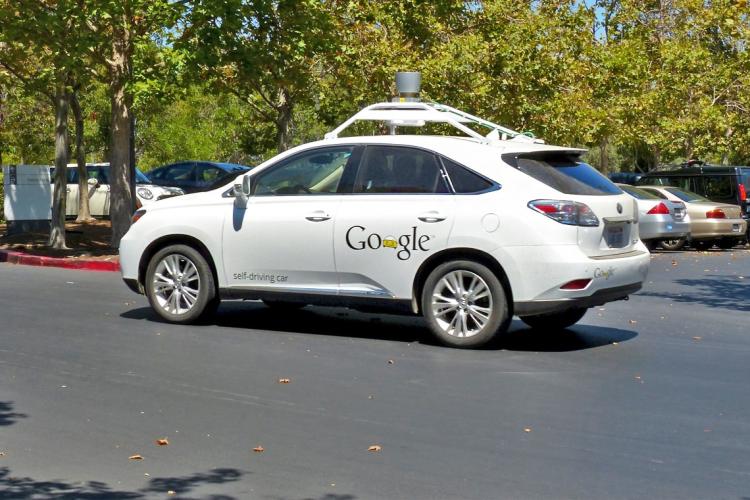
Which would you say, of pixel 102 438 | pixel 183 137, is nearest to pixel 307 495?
pixel 102 438

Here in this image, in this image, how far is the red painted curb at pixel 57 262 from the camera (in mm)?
18641

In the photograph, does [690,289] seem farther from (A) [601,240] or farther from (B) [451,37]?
(B) [451,37]

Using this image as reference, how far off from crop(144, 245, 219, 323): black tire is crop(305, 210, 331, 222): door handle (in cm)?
119

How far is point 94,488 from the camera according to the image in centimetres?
588

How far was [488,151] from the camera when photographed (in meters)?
10.4

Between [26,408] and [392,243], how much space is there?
3744 mm

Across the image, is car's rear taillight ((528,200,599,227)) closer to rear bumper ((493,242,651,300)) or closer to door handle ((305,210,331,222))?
rear bumper ((493,242,651,300))

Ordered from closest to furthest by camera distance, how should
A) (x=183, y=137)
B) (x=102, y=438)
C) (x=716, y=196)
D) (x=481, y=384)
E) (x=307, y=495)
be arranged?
(x=307, y=495) → (x=102, y=438) → (x=481, y=384) → (x=716, y=196) → (x=183, y=137)

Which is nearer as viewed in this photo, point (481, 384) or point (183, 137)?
point (481, 384)

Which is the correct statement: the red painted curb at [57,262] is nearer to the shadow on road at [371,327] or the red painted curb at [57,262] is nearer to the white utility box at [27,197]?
the white utility box at [27,197]

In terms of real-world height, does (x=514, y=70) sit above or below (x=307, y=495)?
above

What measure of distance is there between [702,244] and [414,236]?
18.7 meters

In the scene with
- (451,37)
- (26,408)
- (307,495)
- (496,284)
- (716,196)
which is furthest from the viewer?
(451,37)

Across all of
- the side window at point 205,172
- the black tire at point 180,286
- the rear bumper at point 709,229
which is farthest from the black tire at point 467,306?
the side window at point 205,172
